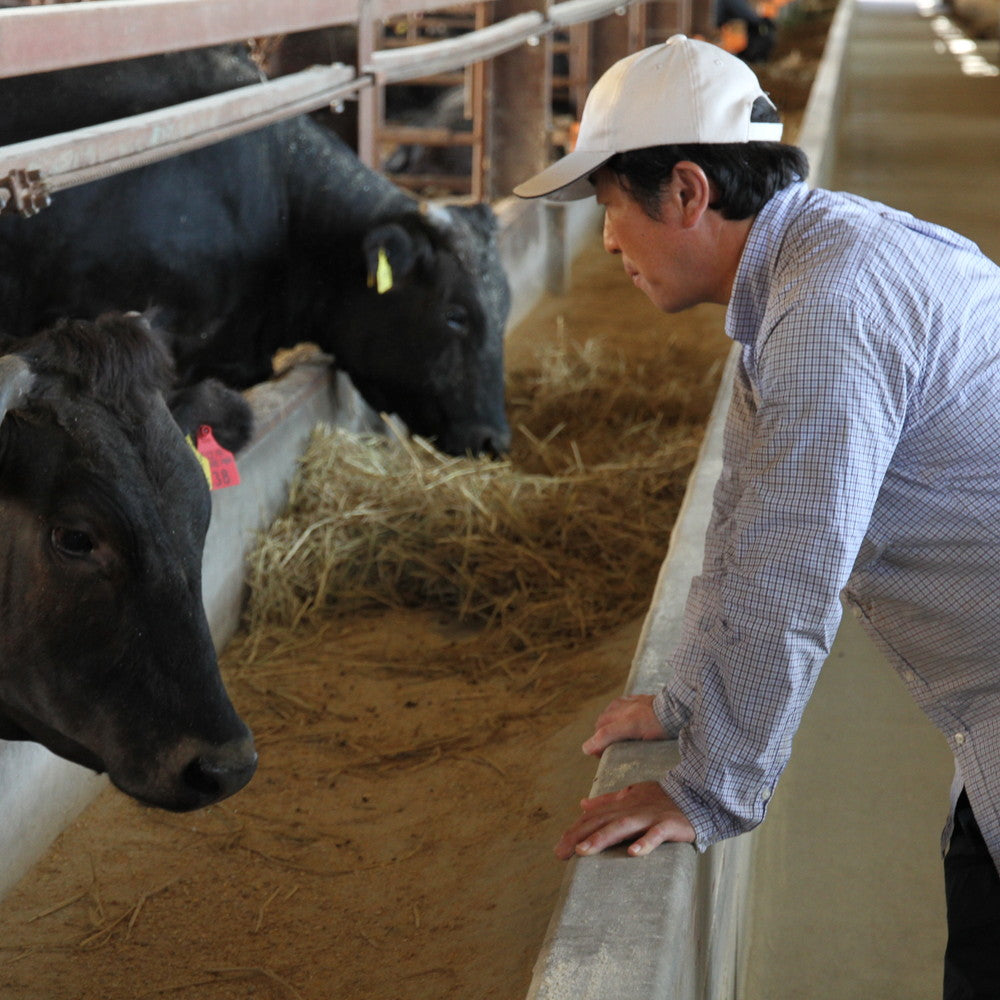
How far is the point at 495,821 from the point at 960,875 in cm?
136

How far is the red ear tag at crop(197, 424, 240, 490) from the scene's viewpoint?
125 inches

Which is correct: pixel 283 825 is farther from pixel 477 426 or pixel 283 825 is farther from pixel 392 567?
pixel 477 426

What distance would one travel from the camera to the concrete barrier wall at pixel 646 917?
1.77m

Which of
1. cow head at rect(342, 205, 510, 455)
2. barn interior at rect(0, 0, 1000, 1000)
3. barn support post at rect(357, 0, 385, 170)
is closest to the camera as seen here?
barn interior at rect(0, 0, 1000, 1000)

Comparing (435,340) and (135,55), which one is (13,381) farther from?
(435,340)

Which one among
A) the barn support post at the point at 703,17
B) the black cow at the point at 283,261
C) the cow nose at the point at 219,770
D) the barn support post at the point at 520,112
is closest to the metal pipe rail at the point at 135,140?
the black cow at the point at 283,261

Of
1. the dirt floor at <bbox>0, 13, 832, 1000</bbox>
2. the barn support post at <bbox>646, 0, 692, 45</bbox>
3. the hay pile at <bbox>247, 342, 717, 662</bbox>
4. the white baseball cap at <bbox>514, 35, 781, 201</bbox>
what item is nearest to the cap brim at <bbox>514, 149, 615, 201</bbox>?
the white baseball cap at <bbox>514, 35, 781, 201</bbox>

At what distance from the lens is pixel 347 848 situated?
3152 millimetres

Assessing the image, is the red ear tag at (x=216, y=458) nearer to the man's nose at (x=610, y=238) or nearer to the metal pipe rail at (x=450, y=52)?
the man's nose at (x=610, y=238)

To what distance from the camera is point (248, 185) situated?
521 cm

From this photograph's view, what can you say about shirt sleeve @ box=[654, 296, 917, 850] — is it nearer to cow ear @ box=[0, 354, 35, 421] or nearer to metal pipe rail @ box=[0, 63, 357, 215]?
cow ear @ box=[0, 354, 35, 421]

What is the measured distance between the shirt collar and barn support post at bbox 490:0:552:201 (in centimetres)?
746

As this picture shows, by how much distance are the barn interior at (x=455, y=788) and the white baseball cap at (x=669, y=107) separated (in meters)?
1.05

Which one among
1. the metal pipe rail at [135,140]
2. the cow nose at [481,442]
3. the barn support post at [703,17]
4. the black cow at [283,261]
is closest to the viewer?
the metal pipe rail at [135,140]
